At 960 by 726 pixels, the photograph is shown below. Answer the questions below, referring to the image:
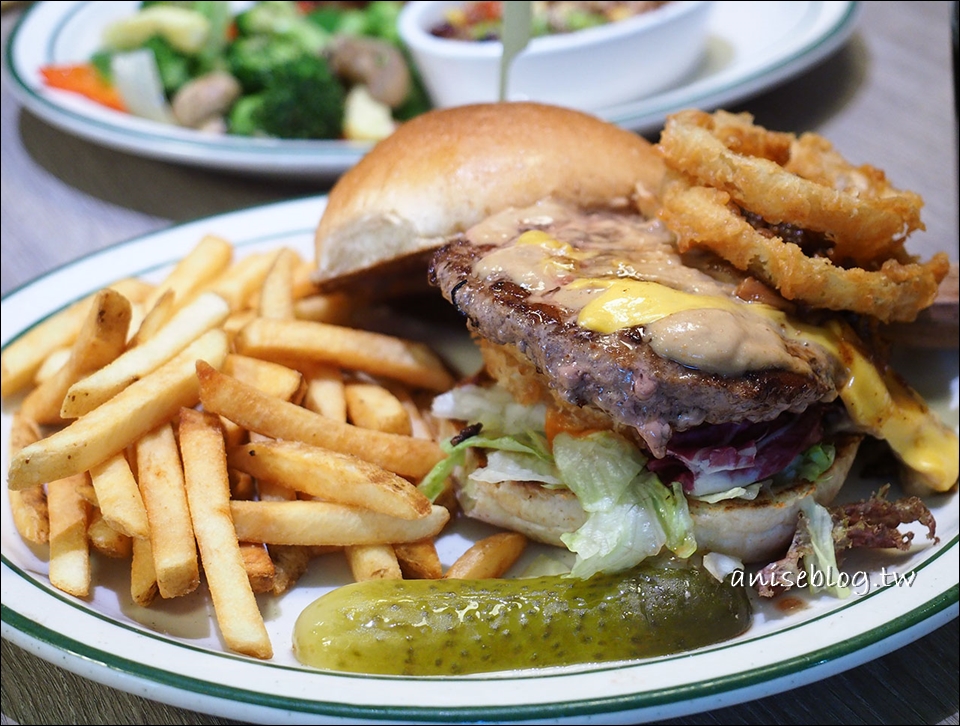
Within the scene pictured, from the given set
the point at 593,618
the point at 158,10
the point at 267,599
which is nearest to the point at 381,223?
the point at 267,599

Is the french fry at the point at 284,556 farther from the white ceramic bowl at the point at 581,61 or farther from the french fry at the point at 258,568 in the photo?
the white ceramic bowl at the point at 581,61

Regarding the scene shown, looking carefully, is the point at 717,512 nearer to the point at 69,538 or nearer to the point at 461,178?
the point at 461,178

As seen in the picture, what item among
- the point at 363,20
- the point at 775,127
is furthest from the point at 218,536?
the point at 363,20

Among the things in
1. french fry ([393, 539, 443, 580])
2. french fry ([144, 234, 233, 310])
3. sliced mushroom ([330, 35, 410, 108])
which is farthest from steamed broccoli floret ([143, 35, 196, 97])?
french fry ([393, 539, 443, 580])

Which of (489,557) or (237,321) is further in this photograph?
(237,321)

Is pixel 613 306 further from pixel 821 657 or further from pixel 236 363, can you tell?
pixel 236 363

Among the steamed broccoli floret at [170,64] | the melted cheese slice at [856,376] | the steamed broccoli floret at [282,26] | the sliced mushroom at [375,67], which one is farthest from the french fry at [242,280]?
the steamed broccoli floret at [282,26]
